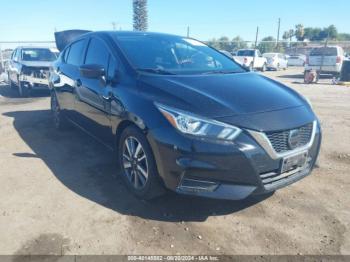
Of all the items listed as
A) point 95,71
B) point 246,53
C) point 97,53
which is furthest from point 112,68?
point 246,53

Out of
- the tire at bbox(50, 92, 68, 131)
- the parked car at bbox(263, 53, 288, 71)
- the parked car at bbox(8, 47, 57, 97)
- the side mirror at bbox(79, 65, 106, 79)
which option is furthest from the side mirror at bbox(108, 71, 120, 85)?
the parked car at bbox(263, 53, 288, 71)

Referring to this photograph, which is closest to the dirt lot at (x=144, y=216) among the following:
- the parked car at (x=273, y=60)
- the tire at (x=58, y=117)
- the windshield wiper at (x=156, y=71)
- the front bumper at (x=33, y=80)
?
the tire at (x=58, y=117)

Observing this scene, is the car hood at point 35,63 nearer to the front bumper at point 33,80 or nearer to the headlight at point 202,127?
the front bumper at point 33,80

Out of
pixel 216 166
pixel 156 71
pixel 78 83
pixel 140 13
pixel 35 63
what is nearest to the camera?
pixel 216 166

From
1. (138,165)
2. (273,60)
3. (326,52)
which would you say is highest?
(326,52)

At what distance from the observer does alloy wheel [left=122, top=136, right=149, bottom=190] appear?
11.0 feet

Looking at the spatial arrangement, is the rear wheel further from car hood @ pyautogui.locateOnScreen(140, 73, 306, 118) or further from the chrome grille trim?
the chrome grille trim

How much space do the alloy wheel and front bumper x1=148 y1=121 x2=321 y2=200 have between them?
14.1 inches

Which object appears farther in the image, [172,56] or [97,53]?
[97,53]

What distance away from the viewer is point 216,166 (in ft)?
9.27

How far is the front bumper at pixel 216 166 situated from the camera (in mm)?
2805

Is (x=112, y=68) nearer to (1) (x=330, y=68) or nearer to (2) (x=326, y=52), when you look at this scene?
(1) (x=330, y=68)

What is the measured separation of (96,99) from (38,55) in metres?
8.63

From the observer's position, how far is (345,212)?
338 cm
